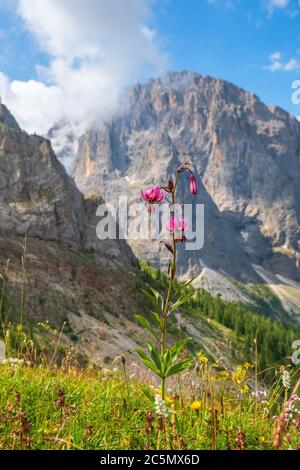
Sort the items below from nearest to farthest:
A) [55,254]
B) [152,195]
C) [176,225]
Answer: [176,225]
[152,195]
[55,254]

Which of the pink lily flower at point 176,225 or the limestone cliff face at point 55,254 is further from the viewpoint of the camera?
the limestone cliff face at point 55,254

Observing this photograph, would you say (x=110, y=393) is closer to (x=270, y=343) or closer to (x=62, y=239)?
(x=62, y=239)

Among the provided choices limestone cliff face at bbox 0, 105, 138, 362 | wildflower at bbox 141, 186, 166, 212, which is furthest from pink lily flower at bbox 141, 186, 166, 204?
limestone cliff face at bbox 0, 105, 138, 362

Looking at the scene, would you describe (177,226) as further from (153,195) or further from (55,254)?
(55,254)

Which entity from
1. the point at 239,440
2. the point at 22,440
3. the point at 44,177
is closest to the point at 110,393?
the point at 22,440

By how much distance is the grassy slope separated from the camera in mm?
4008

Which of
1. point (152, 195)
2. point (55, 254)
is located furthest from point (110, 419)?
point (55, 254)

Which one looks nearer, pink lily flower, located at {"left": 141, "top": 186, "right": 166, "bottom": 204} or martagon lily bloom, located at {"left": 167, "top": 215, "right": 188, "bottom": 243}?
martagon lily bloom, located at {"left": 167, "top": 215, "right": 188, "bottom": 243}

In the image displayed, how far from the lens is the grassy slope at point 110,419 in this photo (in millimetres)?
4008

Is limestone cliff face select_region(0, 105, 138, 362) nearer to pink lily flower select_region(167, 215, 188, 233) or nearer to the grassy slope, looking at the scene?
the grassy slope

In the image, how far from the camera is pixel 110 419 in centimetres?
477

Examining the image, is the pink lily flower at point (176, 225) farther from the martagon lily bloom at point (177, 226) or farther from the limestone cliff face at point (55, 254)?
the limestone cliff face at point (55, 254)

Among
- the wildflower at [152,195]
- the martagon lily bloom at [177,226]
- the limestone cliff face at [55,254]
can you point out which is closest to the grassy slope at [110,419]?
the martagon lily bloom at [177,226]

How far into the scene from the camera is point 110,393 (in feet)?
18.4
